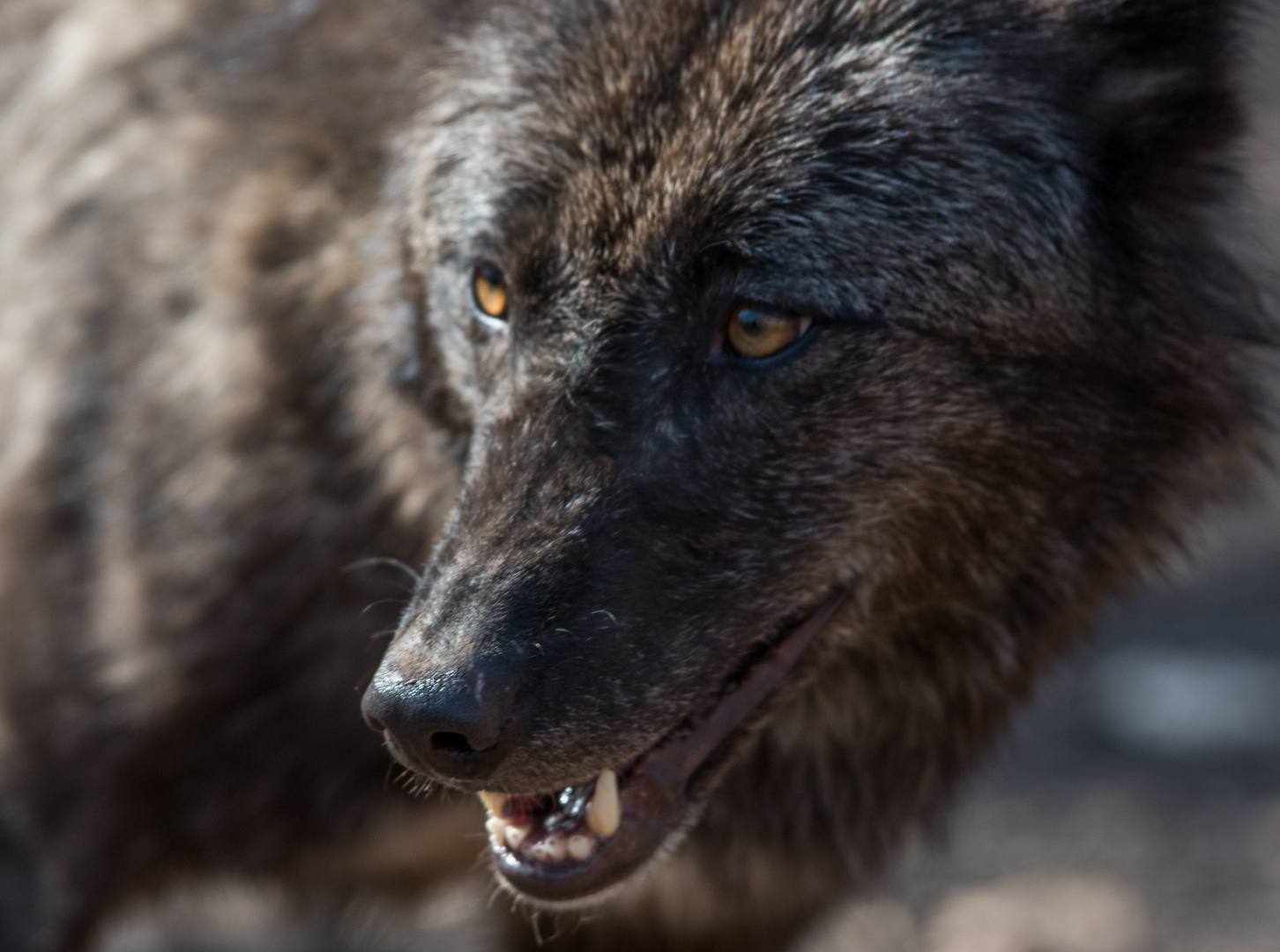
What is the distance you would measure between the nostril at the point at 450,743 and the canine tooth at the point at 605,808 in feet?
0.99

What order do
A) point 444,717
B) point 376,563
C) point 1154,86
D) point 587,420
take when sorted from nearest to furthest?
1. point 444,717
2. point 587,420
3. point 1154,86
4. point 376,563

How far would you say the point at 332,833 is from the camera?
115 inches

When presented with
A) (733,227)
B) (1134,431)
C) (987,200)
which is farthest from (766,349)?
(1134,431)

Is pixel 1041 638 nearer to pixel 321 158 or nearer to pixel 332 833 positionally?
pixel 332 833

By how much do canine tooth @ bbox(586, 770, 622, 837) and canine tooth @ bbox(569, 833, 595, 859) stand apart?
0.8 inches

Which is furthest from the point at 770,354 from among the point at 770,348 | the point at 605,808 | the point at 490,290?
the point at 605,808

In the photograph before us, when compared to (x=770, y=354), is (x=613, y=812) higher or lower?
lower

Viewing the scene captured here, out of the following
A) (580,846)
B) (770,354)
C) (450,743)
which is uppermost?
(770,354)

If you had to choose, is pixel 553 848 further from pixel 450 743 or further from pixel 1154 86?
pixel 1154 86

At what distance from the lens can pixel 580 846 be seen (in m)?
2.18

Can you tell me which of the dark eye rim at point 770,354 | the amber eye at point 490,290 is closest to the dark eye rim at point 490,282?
the amber eye at point 490,290

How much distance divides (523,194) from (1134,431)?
104 centimetres

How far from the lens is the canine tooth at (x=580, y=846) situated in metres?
2.16

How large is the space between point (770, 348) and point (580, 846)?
773mm
